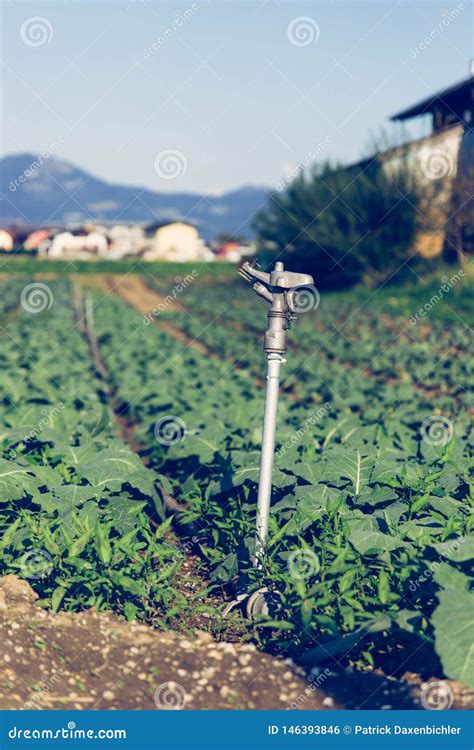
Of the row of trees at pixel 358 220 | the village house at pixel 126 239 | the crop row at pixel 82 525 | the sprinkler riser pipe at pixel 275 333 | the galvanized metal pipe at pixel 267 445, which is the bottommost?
the crop row at pixel 82 525

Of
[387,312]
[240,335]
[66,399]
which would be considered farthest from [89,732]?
[387,312]

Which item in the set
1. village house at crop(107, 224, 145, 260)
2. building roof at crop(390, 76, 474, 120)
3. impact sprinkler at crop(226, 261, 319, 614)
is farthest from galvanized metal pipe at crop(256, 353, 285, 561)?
village house at crop(107, 224, 145, 260)

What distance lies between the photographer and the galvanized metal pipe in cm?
477

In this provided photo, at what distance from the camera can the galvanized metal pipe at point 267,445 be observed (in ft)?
15.6

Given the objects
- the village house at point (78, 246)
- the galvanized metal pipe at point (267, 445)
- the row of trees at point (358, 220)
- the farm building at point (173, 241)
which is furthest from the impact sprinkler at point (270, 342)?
the farm building at point (173, 241)

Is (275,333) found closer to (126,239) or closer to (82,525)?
(82,525)

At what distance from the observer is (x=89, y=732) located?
3656 millimetres

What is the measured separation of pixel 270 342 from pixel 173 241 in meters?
80.2

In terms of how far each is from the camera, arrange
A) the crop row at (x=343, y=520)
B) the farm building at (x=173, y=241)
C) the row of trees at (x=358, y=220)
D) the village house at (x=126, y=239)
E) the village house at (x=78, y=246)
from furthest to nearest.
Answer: the village house at (x=126, y=239)
the farm building at (x=173, y=241)
the village house at (x=78, y=246)
the row of trees at (x=358, y=220)
the crop row at (x=343, y=520)

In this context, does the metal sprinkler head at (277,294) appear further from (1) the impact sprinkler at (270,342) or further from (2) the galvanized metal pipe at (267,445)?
(2) the galvanized metal pipe at (267,445)

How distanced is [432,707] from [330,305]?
26460 mm

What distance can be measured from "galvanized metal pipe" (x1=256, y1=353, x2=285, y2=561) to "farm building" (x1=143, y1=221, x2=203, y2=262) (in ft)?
246

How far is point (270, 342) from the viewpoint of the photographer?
15.5 ft

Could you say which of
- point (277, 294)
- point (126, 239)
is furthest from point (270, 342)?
point (126, 239)
